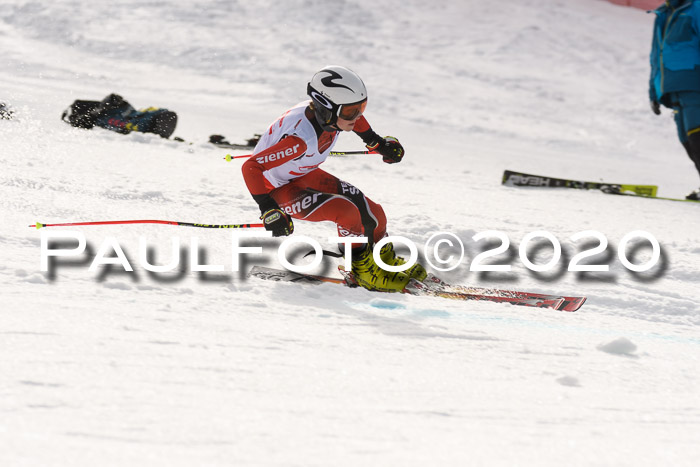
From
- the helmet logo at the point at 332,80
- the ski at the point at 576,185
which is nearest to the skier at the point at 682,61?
the ski at the point at 576,185

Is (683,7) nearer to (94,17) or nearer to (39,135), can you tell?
(39,135)

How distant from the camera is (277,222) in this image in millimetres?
3541

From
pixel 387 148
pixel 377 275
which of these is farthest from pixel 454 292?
pixel 387 148

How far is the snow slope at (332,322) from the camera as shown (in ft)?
6.48

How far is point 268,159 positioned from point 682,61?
352 centimetres

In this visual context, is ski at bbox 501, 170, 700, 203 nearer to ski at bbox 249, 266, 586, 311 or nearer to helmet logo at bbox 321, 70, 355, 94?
ski at bbox 249, 266, 586, 311

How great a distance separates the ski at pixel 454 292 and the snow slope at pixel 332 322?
→ 0.37ft

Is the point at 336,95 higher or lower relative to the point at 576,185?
higher

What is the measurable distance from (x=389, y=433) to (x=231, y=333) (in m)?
Result: 0.96

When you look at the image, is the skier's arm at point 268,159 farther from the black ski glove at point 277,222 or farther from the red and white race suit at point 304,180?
the black ski glove at point 277,222

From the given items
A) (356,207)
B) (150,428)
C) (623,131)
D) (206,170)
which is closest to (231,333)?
(150,428)

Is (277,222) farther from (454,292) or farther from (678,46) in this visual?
(678,46)

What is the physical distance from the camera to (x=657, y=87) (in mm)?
5598

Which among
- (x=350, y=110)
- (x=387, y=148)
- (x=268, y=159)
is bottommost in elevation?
(x=268, y=159)
